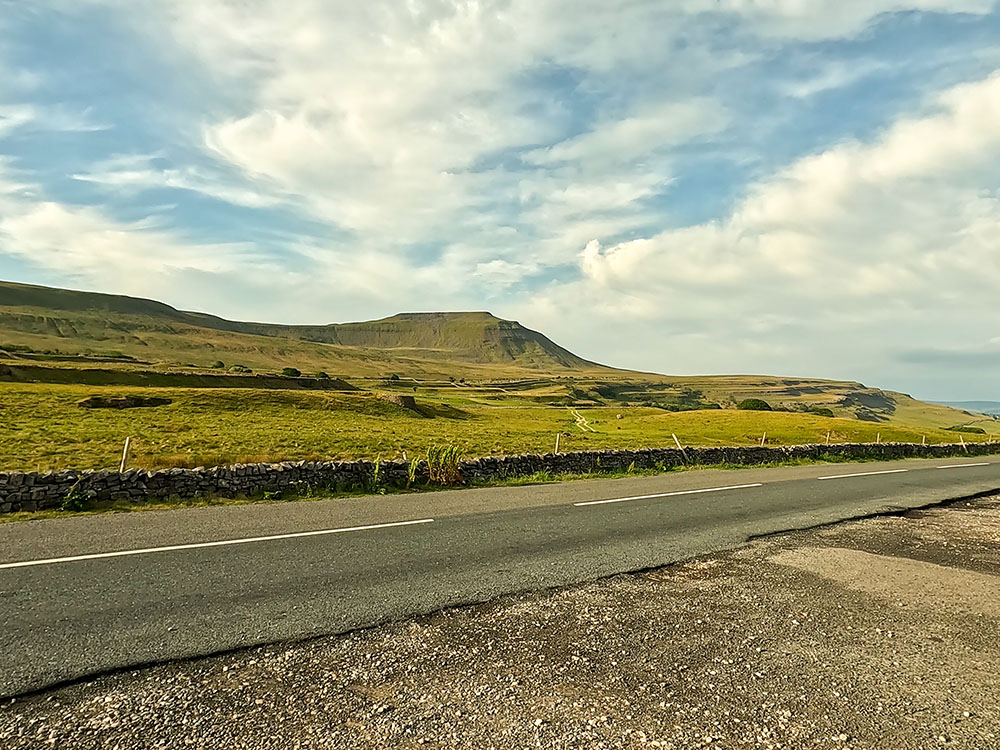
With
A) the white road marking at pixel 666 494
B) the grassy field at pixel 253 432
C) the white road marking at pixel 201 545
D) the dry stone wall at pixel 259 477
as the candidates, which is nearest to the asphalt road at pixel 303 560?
the white road marking at pixel 201 545

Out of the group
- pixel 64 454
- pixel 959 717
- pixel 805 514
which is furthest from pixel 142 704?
pixel 64 454

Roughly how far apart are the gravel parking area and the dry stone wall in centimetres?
1062

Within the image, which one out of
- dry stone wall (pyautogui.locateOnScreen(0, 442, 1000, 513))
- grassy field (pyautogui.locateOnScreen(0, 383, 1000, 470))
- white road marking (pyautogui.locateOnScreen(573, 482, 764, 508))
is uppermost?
white road marking (pyautogui.locateOnScreen(573, 482, 764, 508))

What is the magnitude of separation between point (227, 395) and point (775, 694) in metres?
57.1

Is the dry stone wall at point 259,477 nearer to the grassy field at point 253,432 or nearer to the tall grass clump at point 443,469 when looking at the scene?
the tall grass clump at point 443,469

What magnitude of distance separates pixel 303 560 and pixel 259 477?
26.7ft

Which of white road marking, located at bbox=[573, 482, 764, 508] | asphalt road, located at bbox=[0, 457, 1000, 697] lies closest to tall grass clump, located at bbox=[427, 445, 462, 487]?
asphalt road, located at bbox=[0, 457, 1000, 697]

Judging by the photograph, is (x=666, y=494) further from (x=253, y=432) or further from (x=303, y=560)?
(x=253, y=432)

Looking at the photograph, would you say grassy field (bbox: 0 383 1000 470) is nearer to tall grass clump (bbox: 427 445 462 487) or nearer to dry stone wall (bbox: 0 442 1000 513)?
dry stone wall (bbox: 0 442 1000 513)

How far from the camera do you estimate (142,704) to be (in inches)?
173

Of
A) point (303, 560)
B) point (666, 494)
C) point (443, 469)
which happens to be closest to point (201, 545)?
point (303, 560)

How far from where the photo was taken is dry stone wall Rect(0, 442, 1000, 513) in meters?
13.1

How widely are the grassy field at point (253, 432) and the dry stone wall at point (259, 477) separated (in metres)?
4.13

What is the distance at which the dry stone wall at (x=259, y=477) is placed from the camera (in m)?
13.1
